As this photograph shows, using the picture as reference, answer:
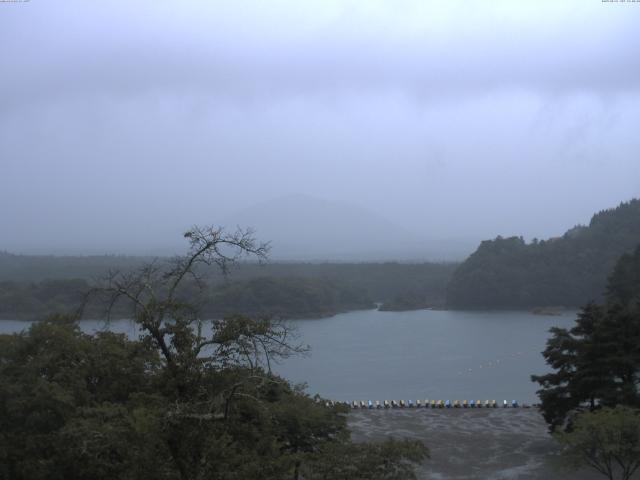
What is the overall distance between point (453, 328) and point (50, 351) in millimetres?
28801

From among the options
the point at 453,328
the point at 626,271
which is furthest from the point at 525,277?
the point at 626,271

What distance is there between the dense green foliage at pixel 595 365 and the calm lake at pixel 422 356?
19.8 ft

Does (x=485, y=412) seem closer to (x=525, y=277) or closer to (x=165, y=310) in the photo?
(x=165, y=310)

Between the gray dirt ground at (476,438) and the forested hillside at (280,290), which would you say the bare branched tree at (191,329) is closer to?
the gray dirt ground at (476,438)

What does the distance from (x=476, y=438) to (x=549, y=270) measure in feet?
104

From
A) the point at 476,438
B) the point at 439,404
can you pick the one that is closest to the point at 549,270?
the point at 439,404

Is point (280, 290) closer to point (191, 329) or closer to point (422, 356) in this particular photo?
point (422, 356)

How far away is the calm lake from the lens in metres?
19.6

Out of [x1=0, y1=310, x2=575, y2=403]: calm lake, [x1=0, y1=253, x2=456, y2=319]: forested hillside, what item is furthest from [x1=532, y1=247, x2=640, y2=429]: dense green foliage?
[x1=0, y1=253, x2=456, y2=319]: forested hillside

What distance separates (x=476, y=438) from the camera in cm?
1228

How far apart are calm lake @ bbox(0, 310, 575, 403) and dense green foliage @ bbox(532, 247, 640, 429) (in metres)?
6.03

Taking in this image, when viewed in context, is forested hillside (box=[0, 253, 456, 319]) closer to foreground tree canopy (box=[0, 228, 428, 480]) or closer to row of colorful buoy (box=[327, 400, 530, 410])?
row of colorful buoy (box=[327, 400, 530, 410])

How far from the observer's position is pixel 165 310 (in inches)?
157

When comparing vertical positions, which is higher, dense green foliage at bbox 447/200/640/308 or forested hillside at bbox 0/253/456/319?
dense green foliage at bbox 447/200/640/308
